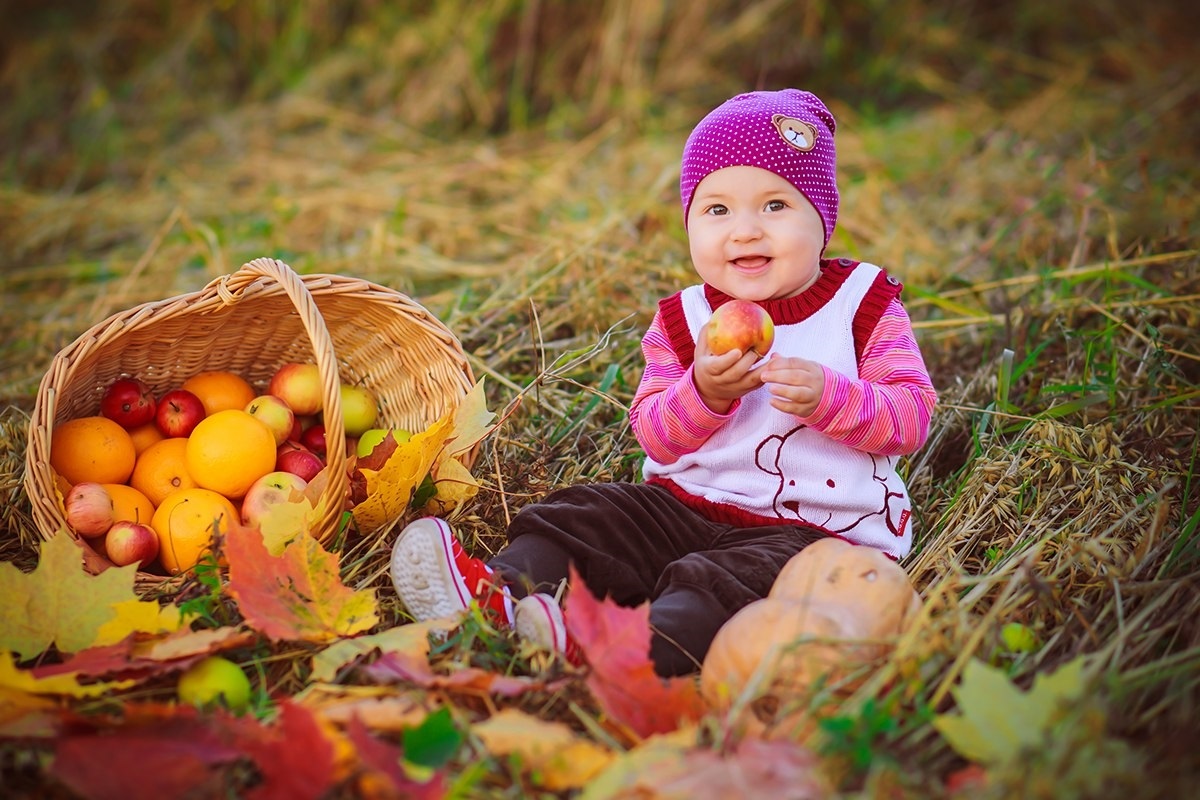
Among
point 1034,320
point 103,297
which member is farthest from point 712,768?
point 103,297

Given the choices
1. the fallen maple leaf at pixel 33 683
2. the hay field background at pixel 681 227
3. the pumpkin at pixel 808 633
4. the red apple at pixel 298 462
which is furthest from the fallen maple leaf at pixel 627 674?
the red apple at pixel 298 462

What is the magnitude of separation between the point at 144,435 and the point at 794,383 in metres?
1.65

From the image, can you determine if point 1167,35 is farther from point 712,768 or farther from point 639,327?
point 712,768

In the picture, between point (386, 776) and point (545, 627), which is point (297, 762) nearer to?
point (386, 776)

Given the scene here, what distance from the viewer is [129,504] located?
7.68ft

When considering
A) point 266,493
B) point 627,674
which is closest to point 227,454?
point 266,493

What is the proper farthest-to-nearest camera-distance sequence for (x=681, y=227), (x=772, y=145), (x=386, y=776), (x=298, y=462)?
1. (x=681, y=227)
2. (x=298, y=462)
3. (x=772, y=145)
4. (x=386, y=776)

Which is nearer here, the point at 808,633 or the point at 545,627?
the point at 808,633

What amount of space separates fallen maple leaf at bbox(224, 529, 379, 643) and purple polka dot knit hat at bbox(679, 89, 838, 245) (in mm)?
1138

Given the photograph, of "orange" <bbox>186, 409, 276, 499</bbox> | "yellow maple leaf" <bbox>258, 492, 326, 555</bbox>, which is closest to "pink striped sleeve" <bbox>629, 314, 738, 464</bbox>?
"yellow maple leaf" <bbox>258, 492, 326, 555</bbox>

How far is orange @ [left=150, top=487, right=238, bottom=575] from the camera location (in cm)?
224

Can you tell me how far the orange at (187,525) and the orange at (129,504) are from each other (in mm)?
54

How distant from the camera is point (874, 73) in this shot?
6555 millimetres

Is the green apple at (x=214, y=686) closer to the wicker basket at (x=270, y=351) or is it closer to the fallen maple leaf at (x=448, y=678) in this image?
the fallen maple leaf at (x=448, y=678)
